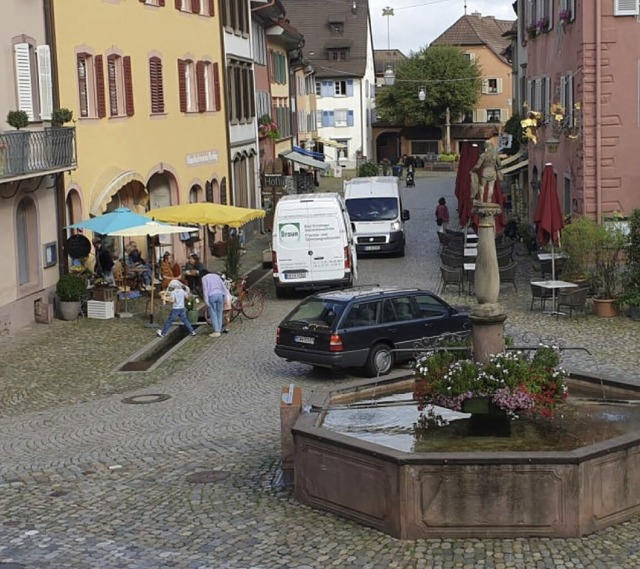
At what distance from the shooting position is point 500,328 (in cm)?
1172

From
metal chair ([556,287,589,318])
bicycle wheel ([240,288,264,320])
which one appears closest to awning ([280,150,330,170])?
bicycle wheel ([240,288,264,320])

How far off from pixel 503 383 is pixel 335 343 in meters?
7.33

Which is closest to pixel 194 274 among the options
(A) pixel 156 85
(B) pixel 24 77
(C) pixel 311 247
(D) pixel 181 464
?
(C) pixel 311 247

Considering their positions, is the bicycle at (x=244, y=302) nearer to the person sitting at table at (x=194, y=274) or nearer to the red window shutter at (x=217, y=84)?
the person sitting at table at (x=194, y=274)

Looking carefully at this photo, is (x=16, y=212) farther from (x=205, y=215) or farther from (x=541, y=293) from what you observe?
(x=541, y=293)

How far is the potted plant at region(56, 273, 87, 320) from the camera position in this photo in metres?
24.8

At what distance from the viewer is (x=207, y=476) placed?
12805 mm

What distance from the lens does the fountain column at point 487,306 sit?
459 inches

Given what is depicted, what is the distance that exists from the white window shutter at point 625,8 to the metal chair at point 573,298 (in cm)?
761

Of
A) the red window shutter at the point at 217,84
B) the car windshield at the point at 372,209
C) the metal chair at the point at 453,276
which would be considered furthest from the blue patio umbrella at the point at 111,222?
the red window shutter at the point at 217,84

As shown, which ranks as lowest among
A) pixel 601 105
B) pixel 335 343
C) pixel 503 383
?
pixel 335 343

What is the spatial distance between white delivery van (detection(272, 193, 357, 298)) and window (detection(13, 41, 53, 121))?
5775mm

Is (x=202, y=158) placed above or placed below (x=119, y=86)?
below

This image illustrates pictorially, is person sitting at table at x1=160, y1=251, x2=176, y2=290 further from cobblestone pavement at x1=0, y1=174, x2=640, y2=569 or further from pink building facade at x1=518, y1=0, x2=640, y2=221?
pink building facade at x1=518, y1=0, x2=640, y2=221
